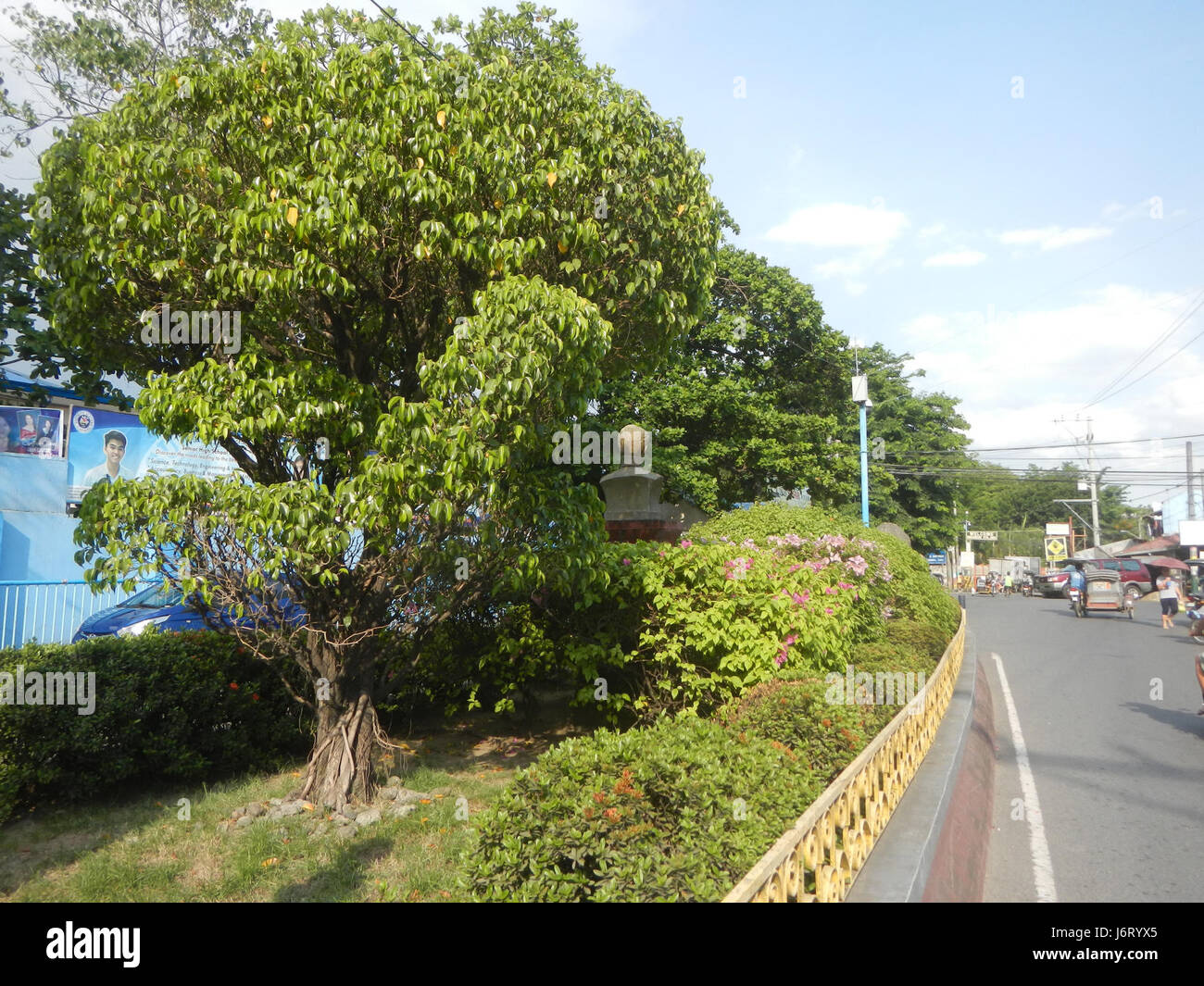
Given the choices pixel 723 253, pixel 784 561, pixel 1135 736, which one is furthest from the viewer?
pixel 723 253

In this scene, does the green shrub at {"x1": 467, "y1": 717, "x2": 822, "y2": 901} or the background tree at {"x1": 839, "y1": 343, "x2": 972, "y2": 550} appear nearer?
the green shrub at {"x1": 467, "y1": 717, "x2": 822, "y2": 901}

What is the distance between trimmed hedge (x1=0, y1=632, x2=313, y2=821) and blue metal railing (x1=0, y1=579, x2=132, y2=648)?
467 cm

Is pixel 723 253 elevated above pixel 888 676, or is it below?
above

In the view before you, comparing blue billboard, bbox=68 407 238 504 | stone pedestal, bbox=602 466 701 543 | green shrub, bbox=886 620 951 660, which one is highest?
blue billboard, bbox=68 407 238 504

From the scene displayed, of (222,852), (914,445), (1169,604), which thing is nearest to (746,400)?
(1169,604)

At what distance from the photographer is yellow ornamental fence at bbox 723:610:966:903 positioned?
2.93 m

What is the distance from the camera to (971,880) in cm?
504

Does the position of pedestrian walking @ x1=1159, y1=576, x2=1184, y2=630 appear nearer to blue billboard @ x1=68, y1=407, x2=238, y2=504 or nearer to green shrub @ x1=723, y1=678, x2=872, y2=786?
green shrub @ x1=723, y1=678, x2=872, y2=786

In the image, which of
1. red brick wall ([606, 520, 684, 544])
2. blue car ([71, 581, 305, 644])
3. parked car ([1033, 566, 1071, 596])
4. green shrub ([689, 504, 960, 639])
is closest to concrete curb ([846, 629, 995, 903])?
green shrub ([689, 504, 960, 639])

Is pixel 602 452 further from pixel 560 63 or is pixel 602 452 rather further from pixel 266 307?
pixel 266 307

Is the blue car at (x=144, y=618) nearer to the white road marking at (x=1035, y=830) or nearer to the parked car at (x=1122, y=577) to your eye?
the white road marking at (x=1035, y=830)

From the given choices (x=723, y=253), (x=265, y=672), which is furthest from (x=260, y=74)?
(x=723, y=253)

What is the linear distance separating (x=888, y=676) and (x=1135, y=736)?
4.11 metres

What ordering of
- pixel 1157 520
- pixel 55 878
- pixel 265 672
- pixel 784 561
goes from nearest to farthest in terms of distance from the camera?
pixel 55 878, pixel 265 672, pixel 784 561, pixel 1157 520
